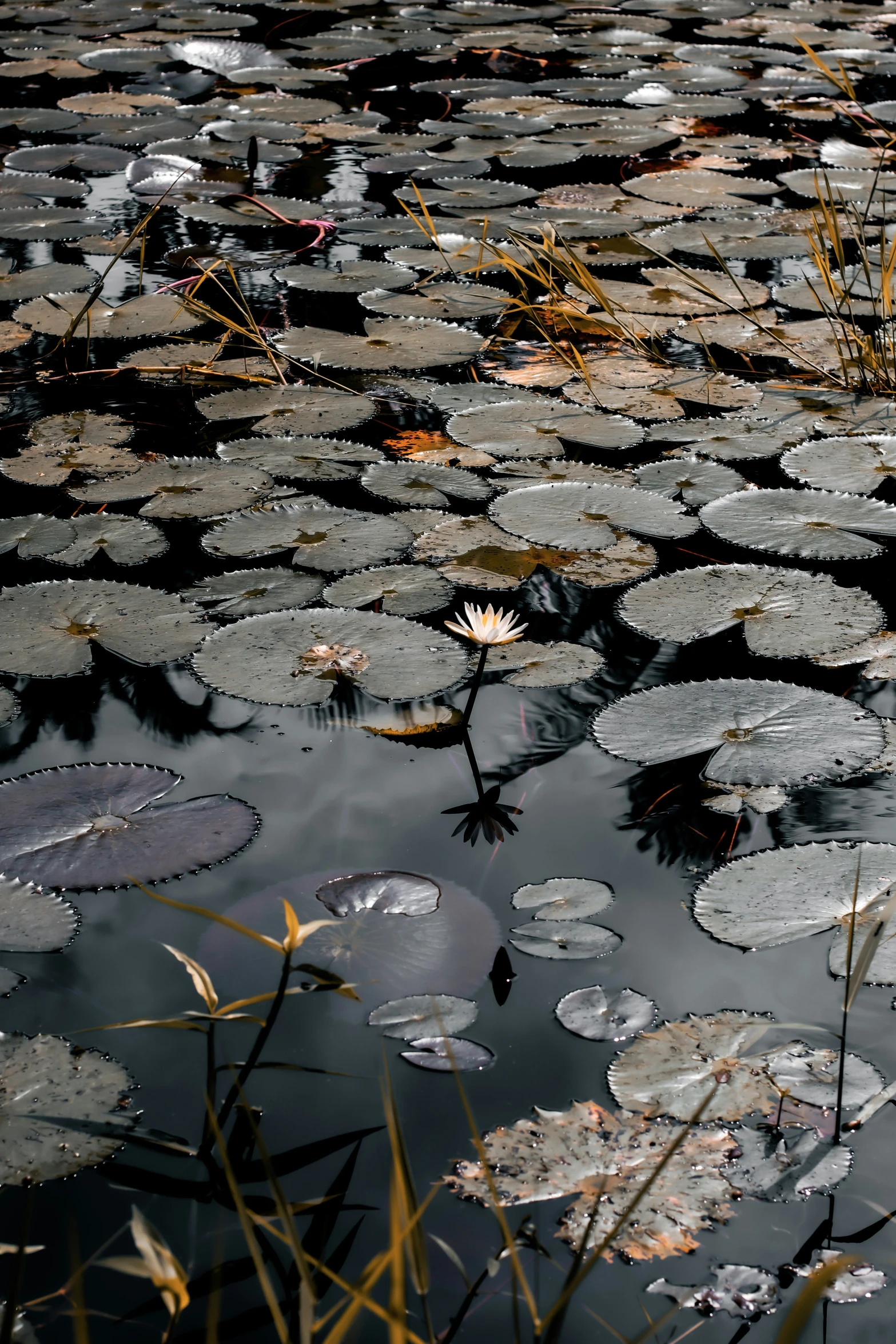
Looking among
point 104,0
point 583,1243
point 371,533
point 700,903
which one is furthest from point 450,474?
point 104,0

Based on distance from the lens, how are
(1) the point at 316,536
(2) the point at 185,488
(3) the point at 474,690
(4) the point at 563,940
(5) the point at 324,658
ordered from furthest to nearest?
(2) the point at 185,488 → (1) the point at 316,536 → (5) the point at 324,658 → (3) the point at 474,690 → (4) the point at 563,940

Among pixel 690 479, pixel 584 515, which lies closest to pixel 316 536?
pixel 584 515

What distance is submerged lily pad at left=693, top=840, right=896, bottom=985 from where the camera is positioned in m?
1.26

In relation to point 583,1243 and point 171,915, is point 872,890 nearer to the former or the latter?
point 583,1243

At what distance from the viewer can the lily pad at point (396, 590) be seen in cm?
183

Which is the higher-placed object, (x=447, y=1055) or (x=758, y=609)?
(x=758, y=609)

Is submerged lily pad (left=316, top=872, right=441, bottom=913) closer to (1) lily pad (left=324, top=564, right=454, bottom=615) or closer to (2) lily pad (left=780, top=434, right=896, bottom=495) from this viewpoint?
(1) lily pad (left=324, top=564, right=454, bottom=615)

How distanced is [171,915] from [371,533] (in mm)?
869

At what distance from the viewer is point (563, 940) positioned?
127 centimetres

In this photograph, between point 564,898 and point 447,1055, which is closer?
point 447,1055

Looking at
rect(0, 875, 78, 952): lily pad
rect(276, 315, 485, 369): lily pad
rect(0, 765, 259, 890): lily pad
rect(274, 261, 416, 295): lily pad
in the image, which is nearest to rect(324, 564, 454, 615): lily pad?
rect(0, 765, 259, 890): lily pad

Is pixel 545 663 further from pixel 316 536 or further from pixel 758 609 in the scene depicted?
pixel 316 536

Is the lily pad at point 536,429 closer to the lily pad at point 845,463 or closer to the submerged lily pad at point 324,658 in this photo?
the lily pad at point 845,463

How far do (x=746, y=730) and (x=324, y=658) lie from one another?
588mm
